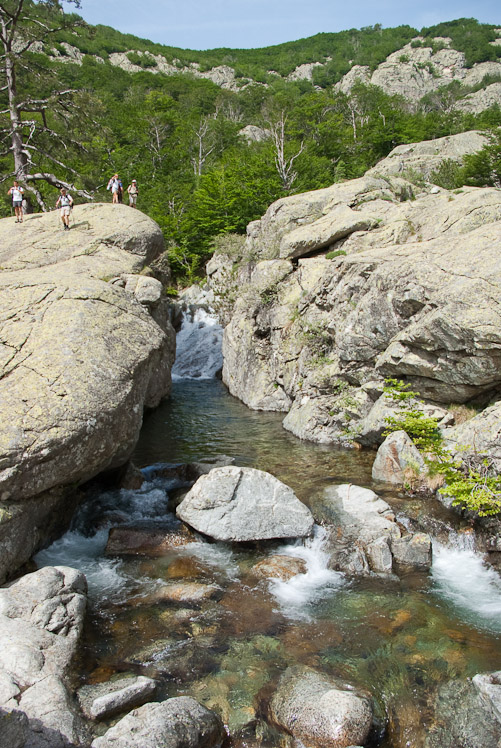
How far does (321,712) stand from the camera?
5199mm

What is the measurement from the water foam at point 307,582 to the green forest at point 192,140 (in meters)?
20.8

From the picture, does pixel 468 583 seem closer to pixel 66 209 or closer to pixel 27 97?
pixel 66 209

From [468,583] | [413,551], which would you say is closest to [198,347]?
[413,551]

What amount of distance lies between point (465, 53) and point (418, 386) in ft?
454

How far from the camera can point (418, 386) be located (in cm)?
1388

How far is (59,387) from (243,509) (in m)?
4.41

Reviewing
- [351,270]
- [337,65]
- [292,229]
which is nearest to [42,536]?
[351,270]

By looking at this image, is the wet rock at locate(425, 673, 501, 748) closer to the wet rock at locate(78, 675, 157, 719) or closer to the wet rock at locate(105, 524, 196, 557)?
the wet rock at locate(78, 675, 157, 719)

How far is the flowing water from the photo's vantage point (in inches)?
227

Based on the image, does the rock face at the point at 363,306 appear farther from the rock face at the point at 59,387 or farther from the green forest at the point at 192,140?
the green forest at the point at 192,140

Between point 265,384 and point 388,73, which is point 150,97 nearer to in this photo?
point 265,384

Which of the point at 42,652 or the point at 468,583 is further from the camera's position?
the point at 468,583

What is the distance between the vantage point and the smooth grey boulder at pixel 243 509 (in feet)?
30.7

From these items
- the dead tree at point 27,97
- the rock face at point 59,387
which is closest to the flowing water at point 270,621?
the rock face at point 59,387
